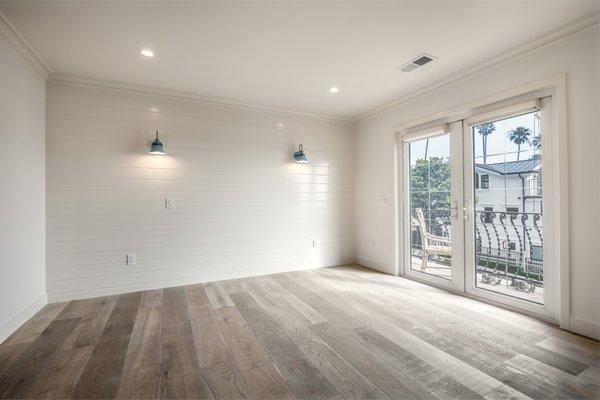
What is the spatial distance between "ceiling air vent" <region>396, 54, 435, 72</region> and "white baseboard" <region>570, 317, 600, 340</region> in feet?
9.05

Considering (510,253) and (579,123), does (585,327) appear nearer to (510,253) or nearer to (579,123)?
(510,253)

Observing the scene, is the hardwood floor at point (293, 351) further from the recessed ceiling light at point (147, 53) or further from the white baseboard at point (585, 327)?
the recessed ceiling light at point (147, 53)

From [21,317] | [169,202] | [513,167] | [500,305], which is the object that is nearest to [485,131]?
[513,167]

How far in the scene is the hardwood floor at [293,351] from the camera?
5.85 feet

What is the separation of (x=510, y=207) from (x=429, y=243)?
Result: 1167 millimetres

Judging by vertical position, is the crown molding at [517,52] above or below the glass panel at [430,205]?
above

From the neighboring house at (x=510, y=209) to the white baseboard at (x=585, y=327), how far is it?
1.87ft

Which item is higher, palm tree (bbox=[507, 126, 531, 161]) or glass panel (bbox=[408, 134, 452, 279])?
palm tree (bbox=[507, 126, 531, 161])

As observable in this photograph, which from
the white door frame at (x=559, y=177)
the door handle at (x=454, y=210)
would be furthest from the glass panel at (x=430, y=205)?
the white door frame at (x=559, y=177)

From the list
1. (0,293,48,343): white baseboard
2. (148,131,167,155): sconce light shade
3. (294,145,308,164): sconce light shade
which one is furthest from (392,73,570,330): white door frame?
(0,293,48,343): white baseboard

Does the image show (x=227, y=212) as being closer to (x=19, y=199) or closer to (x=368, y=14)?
(x=19, y=199)

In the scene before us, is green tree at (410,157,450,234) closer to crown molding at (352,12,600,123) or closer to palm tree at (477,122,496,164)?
palm tree at (477,122,496,164)

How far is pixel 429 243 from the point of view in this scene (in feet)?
12.9

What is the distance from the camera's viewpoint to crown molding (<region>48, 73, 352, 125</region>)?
3.29 metres
